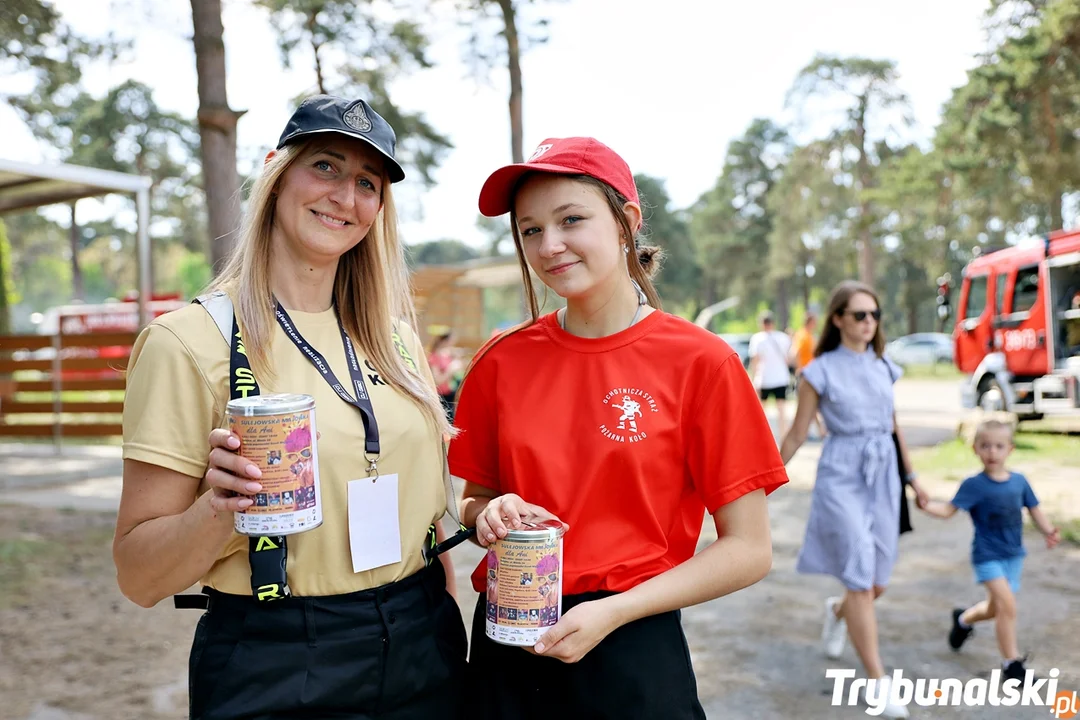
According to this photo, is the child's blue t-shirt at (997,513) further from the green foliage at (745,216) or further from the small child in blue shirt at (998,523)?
the green foliage at (745,216)

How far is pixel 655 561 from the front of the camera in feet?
5.73

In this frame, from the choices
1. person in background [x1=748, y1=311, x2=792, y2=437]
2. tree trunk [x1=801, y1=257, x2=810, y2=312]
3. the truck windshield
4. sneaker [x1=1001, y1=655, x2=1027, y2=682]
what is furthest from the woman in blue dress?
tree trunk [x1=801, y1=257, x2=810, y2=312]

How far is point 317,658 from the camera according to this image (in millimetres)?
1687

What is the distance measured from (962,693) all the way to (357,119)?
378 centimetres

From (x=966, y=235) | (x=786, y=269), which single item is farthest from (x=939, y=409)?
(x=786, y=269)

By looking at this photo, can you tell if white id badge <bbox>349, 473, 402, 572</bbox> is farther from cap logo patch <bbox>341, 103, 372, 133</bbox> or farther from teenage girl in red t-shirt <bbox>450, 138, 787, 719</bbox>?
cap logo patch <bbox>341, 103, 372, 133</bbox>

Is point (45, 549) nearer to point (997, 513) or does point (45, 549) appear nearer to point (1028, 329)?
point (997, 513)

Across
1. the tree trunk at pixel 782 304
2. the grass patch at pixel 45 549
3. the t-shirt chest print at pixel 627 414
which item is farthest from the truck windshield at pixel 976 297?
the tree trunk at pixel 782 304

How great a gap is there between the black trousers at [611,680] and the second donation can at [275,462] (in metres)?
0.58

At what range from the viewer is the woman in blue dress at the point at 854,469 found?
4.06 metres

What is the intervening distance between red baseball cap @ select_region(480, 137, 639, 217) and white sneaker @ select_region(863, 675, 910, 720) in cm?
298

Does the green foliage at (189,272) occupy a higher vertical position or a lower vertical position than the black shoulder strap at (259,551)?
higher

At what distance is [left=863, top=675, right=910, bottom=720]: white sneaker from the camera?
3.76 metres

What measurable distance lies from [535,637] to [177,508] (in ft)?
2.38
